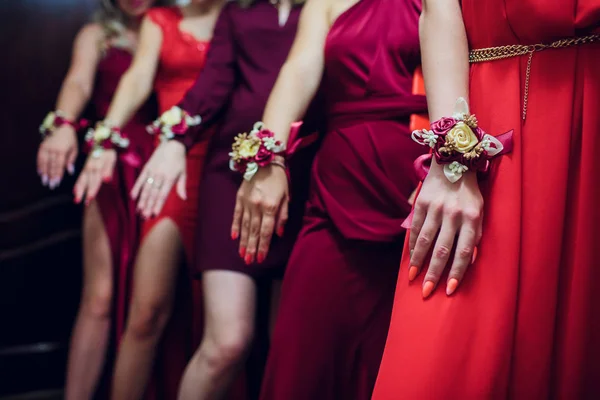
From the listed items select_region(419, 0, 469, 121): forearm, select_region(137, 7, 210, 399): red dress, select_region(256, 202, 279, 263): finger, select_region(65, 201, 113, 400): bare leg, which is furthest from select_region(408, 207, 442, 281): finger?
select_region(65, 201, 113, 400): bare leg

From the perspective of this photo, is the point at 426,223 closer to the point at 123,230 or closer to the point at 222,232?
the point at 222,232

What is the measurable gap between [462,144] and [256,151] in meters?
0.55

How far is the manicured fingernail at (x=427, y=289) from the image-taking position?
103cm

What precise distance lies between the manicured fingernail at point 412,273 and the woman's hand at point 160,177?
0.84 metres

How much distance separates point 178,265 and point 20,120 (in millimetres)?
1093

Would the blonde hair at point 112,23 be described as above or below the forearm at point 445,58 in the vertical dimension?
above

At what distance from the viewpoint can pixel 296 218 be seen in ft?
5.58

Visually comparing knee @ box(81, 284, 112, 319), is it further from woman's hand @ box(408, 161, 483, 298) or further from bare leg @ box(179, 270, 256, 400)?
woman's hand @ box(408, 161, 483, 298)

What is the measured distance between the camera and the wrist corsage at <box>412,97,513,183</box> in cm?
100

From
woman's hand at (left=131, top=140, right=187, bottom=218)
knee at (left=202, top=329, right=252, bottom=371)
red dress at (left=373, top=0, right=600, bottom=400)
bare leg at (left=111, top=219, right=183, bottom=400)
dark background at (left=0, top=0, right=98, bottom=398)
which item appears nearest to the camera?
red dress at (left=373, top=0, right=600, bottom=400)

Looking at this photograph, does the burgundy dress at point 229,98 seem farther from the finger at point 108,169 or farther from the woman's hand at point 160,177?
the finger at point 108,169

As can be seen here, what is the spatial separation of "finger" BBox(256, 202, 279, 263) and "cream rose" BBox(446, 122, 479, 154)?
1.70 ft

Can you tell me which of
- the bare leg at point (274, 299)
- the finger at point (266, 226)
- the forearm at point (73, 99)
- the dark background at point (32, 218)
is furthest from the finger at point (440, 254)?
the dark background at point (32, 218)

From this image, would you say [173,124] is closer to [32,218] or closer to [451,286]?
[451,286]
